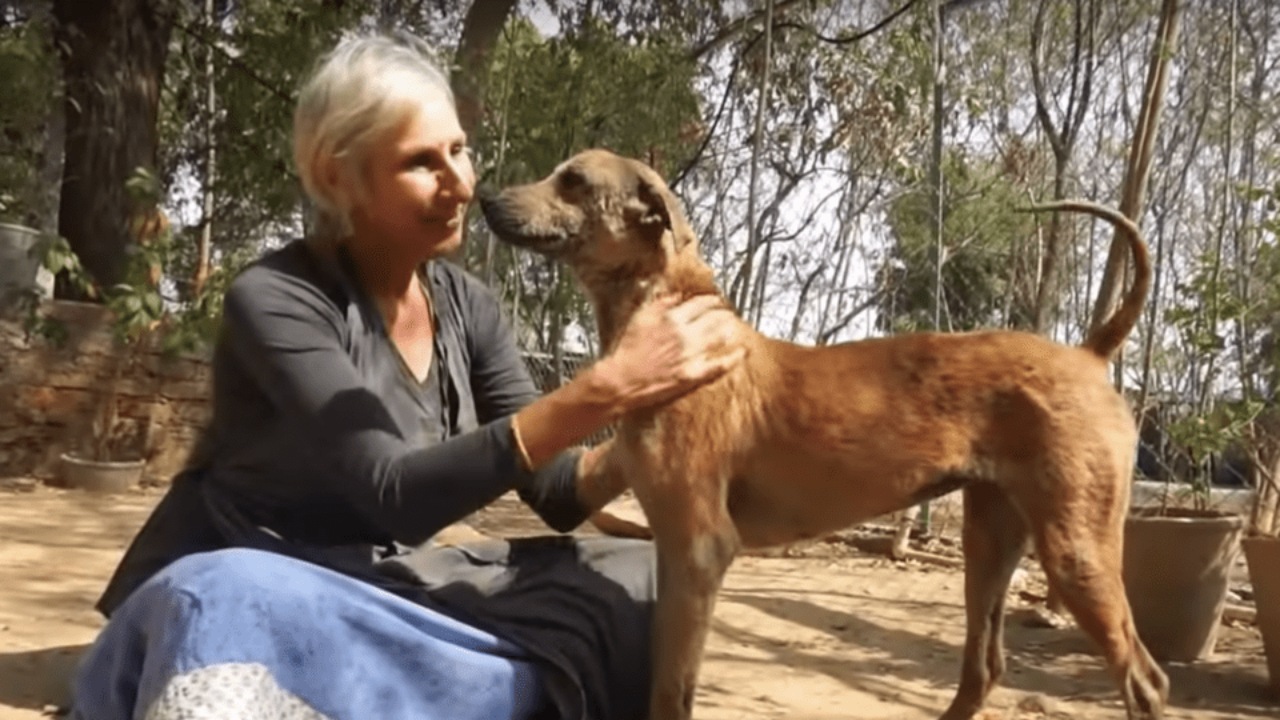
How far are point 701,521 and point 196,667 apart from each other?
42.0 inches

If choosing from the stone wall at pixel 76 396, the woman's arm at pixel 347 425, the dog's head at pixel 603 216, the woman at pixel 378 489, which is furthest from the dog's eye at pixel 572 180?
the stone wall at pixel 76 396

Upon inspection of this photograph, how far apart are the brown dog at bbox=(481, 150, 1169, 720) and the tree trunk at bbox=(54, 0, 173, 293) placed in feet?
21.6

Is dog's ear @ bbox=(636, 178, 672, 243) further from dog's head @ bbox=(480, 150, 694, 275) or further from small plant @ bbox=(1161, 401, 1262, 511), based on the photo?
small plant @ bbox=(1161, 401, 1262, 511)

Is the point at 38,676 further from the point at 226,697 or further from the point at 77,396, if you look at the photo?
the point at 77,396

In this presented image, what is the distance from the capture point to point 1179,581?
4539mm

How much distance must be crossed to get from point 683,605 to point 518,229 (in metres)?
0.87

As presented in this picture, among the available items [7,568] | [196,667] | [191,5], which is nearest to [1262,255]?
[196,667]

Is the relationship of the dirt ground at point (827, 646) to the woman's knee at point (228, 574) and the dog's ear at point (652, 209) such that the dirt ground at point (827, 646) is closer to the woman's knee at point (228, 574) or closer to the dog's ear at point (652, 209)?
the woman's knee at point (228, 574)

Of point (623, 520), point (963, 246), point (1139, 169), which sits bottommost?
point (623, 520)

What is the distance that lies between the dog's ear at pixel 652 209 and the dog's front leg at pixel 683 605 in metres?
0.61

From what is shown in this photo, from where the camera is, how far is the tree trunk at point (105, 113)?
8570 millimetres

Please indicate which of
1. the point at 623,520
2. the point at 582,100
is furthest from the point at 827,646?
the point at 582,100

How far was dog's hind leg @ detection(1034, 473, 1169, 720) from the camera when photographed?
2871 mm

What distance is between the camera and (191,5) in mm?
9172
